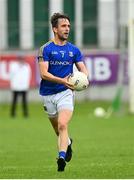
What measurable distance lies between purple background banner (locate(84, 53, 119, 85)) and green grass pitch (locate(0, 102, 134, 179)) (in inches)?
192

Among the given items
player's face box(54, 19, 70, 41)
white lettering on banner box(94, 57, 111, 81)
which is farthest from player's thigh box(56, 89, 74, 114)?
white lettering on banner box(94, 57, 111, 81)

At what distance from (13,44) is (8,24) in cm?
91

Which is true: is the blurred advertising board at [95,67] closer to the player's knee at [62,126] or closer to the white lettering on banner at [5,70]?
the white lettering on banner at [5,70]

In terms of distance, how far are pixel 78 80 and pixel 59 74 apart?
327 mm

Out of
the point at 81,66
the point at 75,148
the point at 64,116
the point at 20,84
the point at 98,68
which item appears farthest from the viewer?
the point at 98,68

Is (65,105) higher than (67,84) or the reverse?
the reverse

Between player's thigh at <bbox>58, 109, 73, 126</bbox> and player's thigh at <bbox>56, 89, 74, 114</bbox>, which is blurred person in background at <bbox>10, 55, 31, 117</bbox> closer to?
player's thigh at <bbox>56, 89, 74, 114</bbox>

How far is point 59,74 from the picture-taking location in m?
14.2

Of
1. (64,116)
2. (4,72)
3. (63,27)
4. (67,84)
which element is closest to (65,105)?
(64,116)

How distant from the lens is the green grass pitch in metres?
14.1

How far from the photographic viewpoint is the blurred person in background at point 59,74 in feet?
45.9

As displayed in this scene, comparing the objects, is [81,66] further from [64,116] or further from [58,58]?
[64,116]

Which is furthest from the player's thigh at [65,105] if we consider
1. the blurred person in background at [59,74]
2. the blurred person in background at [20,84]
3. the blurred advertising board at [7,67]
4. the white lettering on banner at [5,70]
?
the white lettering on banner at [5,70]

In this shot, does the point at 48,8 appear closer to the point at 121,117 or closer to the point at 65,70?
the point at 121,117
